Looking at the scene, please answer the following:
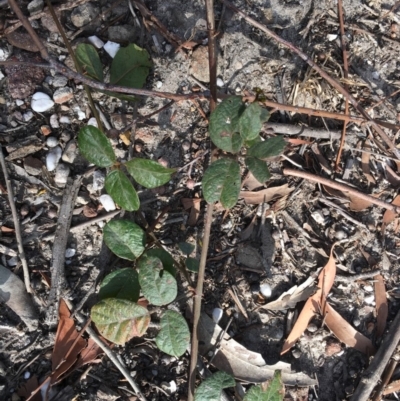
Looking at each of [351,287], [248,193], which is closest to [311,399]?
→ [351,287]

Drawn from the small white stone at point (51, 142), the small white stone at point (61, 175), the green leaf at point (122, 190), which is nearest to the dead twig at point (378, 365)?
the green leaf at point (122, 190)

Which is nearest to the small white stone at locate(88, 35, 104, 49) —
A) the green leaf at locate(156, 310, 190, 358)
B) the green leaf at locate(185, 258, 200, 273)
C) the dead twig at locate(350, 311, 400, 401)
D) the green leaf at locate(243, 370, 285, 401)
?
the green leaf at locate(185, 258, 200, 273)

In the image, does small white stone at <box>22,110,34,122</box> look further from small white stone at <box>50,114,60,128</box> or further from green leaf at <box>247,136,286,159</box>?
green leaf at <box>247,136,286,159</box>

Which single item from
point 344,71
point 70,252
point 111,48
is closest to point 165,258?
point 70,252

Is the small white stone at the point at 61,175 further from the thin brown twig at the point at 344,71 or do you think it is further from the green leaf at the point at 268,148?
the thin brown twig at the point at 344,71

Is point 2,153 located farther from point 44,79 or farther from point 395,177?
point 395,177

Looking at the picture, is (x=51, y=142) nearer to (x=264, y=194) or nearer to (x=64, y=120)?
(x=64, y=120)
